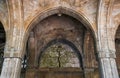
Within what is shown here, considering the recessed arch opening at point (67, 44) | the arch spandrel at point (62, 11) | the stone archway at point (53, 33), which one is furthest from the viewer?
the recessed arch opening at point (67, 44)

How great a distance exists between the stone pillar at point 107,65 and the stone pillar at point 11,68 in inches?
150

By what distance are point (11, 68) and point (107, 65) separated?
4.32 metres

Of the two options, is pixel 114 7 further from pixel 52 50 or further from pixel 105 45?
pixel 52 50

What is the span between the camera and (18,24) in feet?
28.4

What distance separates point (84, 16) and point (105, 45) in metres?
1.96

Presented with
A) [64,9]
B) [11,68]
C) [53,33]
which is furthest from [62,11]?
[11,68]

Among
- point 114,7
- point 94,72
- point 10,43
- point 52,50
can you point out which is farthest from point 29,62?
point 114,7

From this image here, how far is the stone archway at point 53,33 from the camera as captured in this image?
1126cm

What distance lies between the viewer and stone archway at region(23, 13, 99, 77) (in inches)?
443

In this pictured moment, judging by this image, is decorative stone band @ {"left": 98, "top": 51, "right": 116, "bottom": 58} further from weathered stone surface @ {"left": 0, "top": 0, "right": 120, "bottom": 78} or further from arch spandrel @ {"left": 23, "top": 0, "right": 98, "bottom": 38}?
arch spandrel @ {"left": 23, "top": 0, "right": 98, "bottom": 38}

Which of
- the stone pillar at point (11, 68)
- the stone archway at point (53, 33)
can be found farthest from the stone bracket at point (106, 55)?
the stone pillar at point (11, 68)

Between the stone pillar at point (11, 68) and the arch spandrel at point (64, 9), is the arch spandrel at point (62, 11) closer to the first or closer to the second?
the arch spandrel at point (64, 9)

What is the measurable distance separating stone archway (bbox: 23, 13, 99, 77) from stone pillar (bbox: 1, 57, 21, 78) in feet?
12.4

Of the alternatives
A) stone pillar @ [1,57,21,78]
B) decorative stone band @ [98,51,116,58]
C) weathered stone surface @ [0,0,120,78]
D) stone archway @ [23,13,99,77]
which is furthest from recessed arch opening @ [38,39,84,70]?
stone pillar @ [1,57,21,78]
